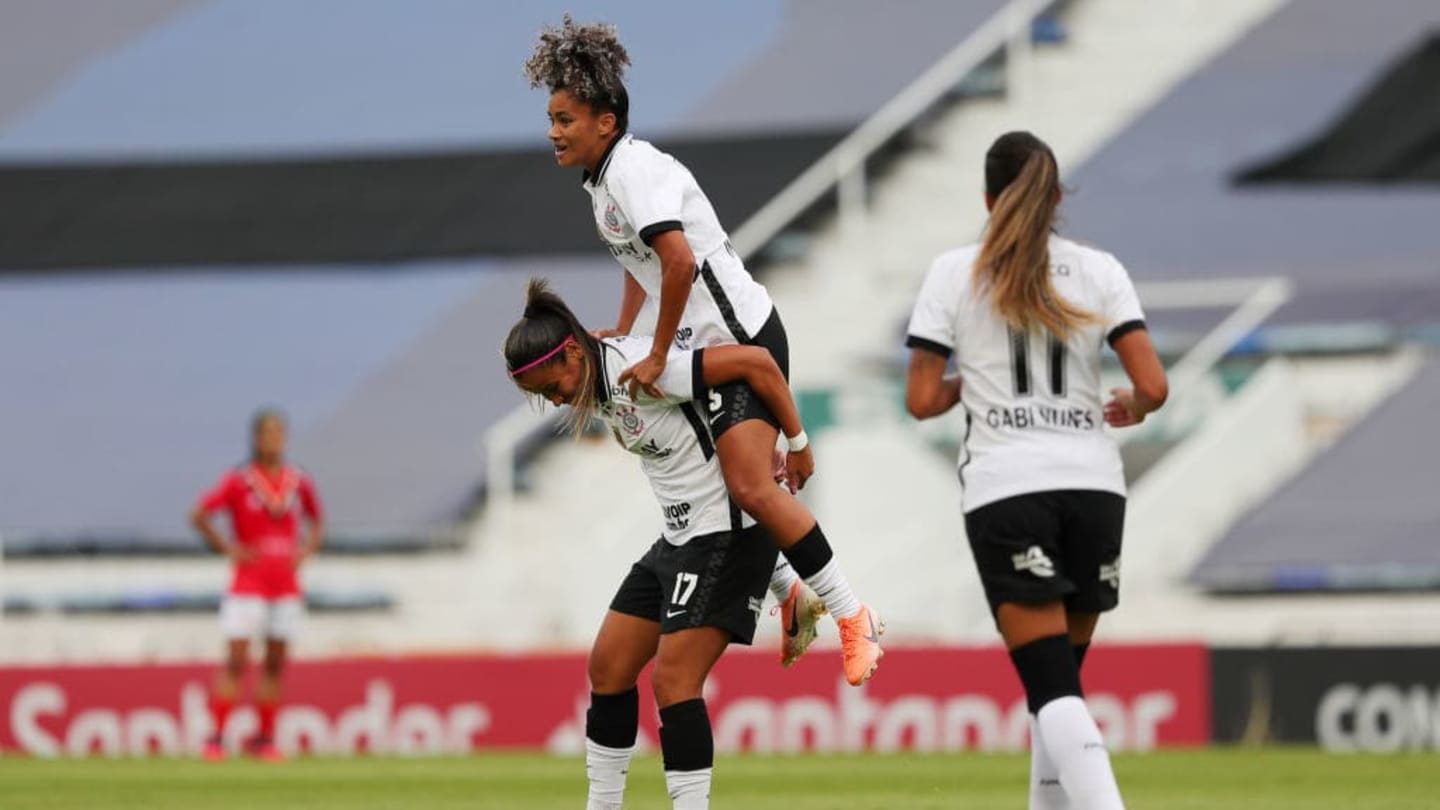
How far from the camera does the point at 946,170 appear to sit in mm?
22672

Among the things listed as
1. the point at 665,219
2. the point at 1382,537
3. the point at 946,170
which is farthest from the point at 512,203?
the point at 665,219

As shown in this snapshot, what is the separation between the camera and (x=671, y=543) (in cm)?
662

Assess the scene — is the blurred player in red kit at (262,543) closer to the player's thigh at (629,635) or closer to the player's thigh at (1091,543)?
the player's thigh at (629,635)

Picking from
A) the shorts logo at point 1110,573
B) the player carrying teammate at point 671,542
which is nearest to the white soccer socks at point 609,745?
the player carrying teammate at point 671,542

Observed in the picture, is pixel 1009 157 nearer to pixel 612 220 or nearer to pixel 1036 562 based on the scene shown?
pixel 1036 562

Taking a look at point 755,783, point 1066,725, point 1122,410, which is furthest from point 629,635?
point 755,783

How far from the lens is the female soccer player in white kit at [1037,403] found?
237 inches

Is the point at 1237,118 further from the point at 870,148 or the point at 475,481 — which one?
the point at 475,481

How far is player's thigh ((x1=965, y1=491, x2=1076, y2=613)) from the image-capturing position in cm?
600

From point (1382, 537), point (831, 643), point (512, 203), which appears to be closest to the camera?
point (831, 643)

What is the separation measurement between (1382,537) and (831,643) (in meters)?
5.10

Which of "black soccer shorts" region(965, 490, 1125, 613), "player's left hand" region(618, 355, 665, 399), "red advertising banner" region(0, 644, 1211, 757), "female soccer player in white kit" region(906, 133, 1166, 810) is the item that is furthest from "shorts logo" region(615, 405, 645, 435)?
"red advertising banner" region(0, 644, 1211, 757)

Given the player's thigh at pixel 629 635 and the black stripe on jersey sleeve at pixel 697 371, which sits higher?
the black stripe on jersey sleeve at pixel 697 371

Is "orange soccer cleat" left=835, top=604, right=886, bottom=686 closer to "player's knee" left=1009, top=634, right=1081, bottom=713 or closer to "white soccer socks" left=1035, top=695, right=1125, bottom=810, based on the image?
"player's knee" left=1009, top=634, right=1081, bottom=713
